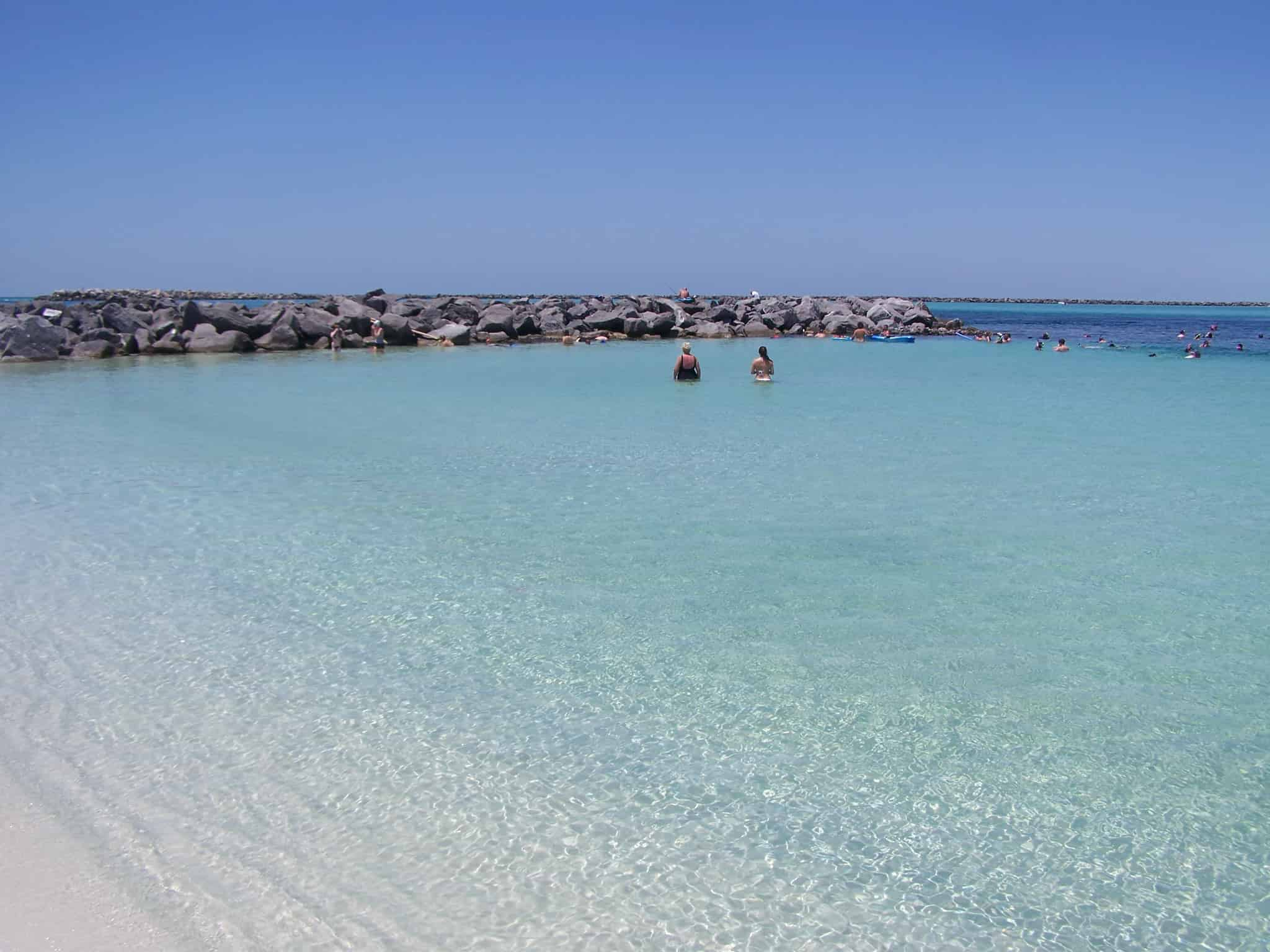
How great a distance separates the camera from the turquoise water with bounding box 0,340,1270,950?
3.28 meters

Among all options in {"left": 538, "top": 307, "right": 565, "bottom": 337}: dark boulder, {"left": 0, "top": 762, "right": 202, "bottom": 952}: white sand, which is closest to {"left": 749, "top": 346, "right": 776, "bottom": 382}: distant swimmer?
{"left": 538, "top": 307, "right": 565, "bottom": 337}: dark boulder

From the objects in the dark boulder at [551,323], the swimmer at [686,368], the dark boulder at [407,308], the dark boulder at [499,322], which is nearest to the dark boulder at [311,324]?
the dark boulder at [407,308]

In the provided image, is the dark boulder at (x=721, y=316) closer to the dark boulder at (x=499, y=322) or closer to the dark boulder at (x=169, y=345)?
the dark boulder at (x=499, y=322)

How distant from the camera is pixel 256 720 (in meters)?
4.55

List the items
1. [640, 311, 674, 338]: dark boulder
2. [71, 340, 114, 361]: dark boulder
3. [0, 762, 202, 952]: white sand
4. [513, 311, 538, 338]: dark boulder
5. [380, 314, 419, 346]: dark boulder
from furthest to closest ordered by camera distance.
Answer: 1. [640, 311, 674, 338]: dark boulder
2. [513, 311, 538, 338]: dark boulder
3. [380, 314, 419, 346]: dark boulder
4. [71, 340, 114, 361]: dark boulder
5. [0, 762, 202, 952]: white sand

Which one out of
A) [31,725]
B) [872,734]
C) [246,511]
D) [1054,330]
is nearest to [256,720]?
[31,725]

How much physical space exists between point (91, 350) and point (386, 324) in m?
8.49

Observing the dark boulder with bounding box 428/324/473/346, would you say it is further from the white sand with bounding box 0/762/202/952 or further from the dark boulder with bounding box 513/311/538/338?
the white sand with bounding box 0/762/202/952

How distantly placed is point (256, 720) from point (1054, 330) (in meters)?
59.0

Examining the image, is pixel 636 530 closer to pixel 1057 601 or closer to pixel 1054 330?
pixel 1057 601

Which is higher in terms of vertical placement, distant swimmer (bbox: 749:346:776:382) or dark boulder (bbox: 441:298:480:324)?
dark boulder (bbox: 441:298:480:324)

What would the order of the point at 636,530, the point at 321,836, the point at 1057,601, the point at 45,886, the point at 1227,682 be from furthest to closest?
1. the point at 636,530
2. the point at 1057,601
3. the point at 1227,682
4. the point at 321,836
5. the point at 45,886

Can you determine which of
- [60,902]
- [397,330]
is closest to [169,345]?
[397,330]

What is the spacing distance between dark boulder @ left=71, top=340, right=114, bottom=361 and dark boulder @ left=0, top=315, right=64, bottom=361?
1.49 feet
